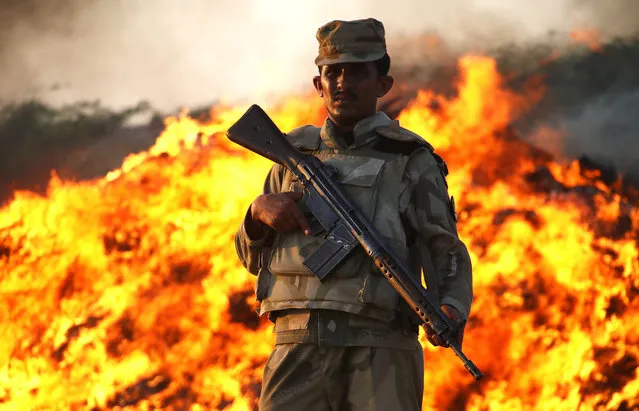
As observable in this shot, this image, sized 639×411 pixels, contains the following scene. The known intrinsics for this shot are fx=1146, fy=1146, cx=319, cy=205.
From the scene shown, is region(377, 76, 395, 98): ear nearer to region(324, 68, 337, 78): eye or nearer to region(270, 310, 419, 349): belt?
region(324, 68, 337, 78): eye

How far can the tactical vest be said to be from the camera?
16.0ft

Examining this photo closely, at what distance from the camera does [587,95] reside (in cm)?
1162

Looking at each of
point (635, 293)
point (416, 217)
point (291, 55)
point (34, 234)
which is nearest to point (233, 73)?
point (291, 55)

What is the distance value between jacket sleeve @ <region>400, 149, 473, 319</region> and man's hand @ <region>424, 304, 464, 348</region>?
27 millimetres

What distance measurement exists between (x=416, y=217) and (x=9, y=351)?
7.30m

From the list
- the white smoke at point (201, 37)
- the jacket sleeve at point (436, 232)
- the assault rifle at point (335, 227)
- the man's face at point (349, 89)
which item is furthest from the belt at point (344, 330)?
the white smoke at point (201, 37)

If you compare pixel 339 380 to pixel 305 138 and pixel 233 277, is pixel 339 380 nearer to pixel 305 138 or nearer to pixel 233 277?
pixel 305 138

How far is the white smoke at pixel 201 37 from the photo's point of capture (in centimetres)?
1175

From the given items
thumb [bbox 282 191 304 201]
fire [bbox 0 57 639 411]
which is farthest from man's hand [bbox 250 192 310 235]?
fire [bbox 0 57 639 411]

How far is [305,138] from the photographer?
5387 millimetres

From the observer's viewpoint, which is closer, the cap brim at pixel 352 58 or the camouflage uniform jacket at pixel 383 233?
the camouflage uniform jacket at pixel 383 233

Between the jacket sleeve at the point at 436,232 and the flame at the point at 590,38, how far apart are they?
6940 mm

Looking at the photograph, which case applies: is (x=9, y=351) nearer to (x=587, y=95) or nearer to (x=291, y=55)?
(x=291, y=55)

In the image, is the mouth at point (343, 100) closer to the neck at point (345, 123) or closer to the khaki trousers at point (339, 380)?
the neck at point (345, 123)
